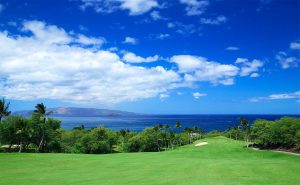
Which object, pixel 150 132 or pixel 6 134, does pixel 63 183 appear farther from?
pixel 150 132

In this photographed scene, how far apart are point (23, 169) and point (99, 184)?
12577 mm

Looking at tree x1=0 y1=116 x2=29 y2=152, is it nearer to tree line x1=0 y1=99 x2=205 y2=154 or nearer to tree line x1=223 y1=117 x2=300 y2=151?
tree line x1=0 y1=99 x2=205 y2=154

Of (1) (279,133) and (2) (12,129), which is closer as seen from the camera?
(1) (279,133)

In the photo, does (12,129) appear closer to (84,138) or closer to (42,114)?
(42,114)

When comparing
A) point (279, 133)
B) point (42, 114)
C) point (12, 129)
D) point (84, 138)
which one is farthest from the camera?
point (84, 138)

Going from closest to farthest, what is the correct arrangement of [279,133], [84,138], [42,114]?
[279,133] < [42,114] < [84,138]

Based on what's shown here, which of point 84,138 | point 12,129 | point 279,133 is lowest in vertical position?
point 84,138

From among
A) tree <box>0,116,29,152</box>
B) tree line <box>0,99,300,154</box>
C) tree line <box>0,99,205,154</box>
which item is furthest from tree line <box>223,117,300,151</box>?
tree <box>0,116,29,152</box>

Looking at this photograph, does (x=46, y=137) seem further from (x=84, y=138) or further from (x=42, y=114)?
(x=84, y=138)

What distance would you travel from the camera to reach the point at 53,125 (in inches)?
3078

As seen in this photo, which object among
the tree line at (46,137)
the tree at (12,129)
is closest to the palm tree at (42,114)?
the tree line at (46,137)

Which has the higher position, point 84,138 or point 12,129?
point 12,129

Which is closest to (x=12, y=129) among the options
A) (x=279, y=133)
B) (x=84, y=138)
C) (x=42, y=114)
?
(x=42, y=114)

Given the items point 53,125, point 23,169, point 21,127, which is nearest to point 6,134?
point 21,127
